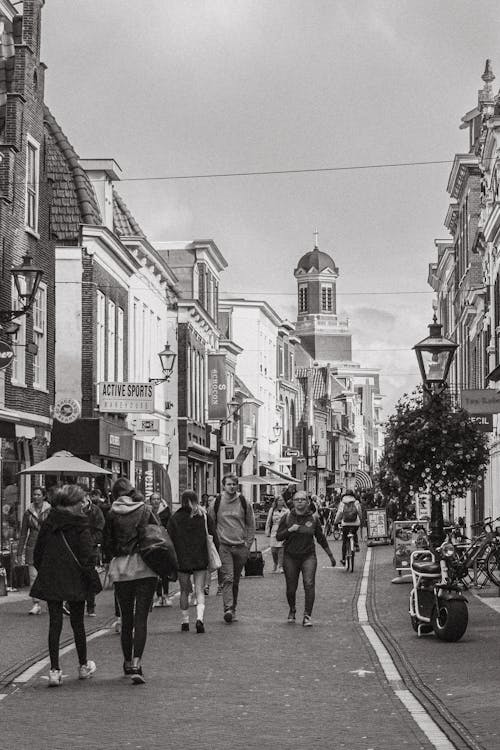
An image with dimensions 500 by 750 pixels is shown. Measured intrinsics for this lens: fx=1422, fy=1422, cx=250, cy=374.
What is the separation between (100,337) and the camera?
128ft

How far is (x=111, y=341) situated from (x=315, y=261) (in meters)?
130

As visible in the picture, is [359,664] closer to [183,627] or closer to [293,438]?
[183,627]

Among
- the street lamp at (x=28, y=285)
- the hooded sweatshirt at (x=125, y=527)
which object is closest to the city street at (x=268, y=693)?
the hooded sweatshirt at (x=125, y=527)

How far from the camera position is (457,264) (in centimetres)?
5703

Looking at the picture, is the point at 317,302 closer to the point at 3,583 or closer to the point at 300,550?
the point at 3,583

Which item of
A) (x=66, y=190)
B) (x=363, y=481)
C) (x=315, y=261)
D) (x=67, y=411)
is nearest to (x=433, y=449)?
(x=67, y=411)

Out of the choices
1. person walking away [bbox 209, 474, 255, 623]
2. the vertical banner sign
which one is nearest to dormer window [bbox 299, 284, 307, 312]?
the vertical banner sign

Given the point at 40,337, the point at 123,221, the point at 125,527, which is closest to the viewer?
the point at 125,527

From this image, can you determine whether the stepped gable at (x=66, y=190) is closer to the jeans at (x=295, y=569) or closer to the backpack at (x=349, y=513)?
the backpack at (x=349, y=513)

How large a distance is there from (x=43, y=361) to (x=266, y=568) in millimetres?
7150

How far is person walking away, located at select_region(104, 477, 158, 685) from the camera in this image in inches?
488

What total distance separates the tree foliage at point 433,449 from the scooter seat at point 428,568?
8.33m

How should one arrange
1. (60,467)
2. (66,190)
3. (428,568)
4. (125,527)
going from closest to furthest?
1. (125,527)
2. (428,568)
3. (60,467)
4. (66,190)

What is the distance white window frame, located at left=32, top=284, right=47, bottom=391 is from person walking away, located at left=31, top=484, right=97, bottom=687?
19605 millimetres
